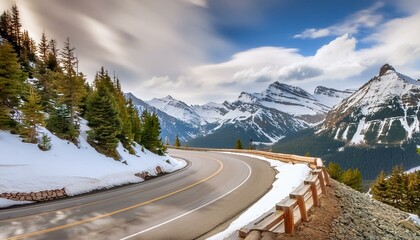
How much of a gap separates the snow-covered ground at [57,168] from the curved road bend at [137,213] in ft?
5.73

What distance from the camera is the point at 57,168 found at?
1861 centimetres

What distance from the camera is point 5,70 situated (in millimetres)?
20250

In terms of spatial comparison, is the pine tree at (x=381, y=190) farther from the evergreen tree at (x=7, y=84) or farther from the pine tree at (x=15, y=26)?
the pine tree at (x=15, y=26)

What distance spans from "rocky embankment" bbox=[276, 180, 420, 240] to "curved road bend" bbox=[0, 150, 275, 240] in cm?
360

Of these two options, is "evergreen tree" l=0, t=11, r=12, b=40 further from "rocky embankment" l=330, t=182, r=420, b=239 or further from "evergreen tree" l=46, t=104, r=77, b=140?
"rocky embankment" l=330, t=182, r=420, b=239

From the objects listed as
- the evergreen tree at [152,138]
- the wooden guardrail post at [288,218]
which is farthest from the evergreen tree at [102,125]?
the wooden guardrail post at [288,218]

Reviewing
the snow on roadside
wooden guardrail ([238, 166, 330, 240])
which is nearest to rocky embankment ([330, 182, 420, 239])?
wooden guardrail ([238, 166, 330, 240])

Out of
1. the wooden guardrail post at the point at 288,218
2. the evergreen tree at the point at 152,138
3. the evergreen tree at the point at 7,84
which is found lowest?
the wooden guardrail post at the point at 288,218

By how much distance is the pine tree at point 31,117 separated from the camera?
1941 cm

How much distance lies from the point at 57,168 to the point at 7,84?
7.44 metres

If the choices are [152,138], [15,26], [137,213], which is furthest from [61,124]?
[15,26]

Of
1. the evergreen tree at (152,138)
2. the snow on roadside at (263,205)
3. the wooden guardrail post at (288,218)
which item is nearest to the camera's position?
the wooden guardrail post at (288,218)

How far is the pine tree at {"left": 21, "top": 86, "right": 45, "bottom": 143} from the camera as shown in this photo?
19406 mm

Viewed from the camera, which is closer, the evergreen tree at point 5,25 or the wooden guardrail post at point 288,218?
the wooden guardrail post at point 288,218
